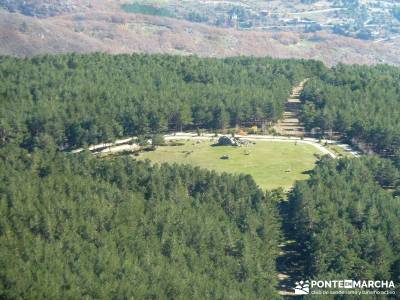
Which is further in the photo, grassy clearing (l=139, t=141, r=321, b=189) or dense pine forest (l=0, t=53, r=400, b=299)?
grassy clearing (l=139, t=141, r=321, b=189)

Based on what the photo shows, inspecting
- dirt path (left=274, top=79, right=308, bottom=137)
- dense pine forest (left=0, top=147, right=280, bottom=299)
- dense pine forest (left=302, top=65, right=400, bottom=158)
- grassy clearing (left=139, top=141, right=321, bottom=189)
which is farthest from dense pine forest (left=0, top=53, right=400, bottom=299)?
dirt path (left=274, top=79, right=308, bottom=137)

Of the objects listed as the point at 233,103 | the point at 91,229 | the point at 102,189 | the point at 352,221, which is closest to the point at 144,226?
the point at 91,229

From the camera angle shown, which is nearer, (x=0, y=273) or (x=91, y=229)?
(x=0, y=273)

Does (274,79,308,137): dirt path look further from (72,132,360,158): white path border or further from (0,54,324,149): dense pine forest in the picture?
(72,132,360,158): white path border

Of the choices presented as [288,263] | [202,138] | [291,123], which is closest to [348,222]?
[288,263]

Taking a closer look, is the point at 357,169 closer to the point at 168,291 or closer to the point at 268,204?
the point at 268,204

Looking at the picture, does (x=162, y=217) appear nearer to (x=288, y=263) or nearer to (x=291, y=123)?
(x=288, y=263)

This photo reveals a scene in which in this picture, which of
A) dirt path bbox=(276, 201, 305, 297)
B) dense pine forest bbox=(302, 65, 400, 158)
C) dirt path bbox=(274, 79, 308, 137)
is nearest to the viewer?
dirt path bbox=(276, 201, 305, 297)
